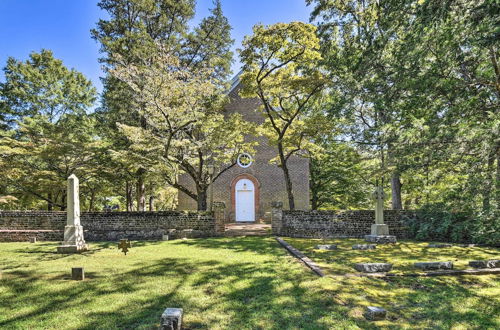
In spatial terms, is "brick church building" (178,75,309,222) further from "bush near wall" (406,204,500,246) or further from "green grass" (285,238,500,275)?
"green grass" (285,238,500,275)

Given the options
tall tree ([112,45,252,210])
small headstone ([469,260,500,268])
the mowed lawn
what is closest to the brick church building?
tall tree ([112,45,252,210])

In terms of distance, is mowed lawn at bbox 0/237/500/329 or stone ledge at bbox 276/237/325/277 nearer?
mowed lawn at bbox 0/237/500/329

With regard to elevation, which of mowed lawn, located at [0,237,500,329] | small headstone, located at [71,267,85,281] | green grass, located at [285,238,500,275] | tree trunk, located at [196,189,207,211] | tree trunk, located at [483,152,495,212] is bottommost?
green grass, located at [285,238,500,275]

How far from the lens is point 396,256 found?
9.05m

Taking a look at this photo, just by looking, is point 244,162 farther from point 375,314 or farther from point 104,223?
point 375,314

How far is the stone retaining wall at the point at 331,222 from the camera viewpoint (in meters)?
14.1

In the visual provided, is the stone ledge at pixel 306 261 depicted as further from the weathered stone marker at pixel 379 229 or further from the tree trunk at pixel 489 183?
the tree trunk at pixel 489 183

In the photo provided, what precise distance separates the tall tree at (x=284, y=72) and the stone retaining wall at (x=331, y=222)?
1.76 meters

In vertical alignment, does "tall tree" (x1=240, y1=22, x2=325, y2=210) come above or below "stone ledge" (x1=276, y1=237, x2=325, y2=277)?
above

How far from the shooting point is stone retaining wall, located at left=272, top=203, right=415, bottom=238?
14.1 meters

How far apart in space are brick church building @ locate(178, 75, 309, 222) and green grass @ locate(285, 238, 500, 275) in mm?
10007

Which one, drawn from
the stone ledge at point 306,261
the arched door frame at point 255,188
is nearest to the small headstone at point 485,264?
the stone ledge at point 306,261

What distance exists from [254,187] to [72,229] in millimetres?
12909

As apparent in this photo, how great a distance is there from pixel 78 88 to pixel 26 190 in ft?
28.4
